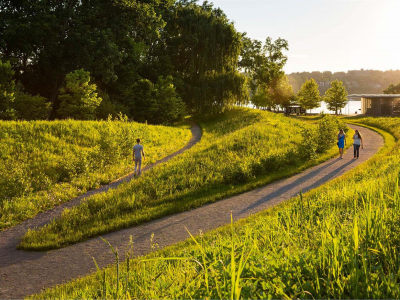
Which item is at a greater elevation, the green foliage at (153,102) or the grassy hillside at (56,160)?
the green foliage at (153,102)

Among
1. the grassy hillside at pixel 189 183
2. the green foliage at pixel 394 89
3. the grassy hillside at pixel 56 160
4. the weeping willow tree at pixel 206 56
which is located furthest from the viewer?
the green foliage at pixel 394 89

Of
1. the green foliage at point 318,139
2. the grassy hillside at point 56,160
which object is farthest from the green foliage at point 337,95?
the grassy hillside at point 56,160

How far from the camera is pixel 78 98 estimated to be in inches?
1147

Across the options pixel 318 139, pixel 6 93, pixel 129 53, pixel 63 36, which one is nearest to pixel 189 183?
pixel 318 139

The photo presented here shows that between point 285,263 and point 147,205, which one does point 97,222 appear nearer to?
point 147,205

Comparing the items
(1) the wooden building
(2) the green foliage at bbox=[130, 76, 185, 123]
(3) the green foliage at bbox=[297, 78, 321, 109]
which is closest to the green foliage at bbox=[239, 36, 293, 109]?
(3) the green foliage at bbox=[297, 78, 321, 109]

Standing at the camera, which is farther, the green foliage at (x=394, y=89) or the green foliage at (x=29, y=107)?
the green foliage at (x=394, y=89)

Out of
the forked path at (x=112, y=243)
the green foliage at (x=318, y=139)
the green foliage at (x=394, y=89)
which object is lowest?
the forked path at (x=112, y=243)

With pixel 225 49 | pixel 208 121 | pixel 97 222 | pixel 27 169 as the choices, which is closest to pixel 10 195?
pixel 27 169

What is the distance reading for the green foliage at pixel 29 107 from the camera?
27109 millimetres

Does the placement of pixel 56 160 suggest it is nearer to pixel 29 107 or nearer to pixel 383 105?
pixel 29 107

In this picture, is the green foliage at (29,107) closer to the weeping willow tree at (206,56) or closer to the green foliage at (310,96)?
the weeping willow tree at (206,56)

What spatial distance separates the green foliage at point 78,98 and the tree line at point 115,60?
0.09 metres

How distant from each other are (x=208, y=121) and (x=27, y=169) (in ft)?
99.7
